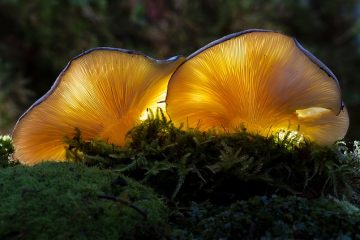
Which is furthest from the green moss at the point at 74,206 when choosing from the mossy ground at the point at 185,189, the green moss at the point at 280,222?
the green moss at the point at 280,222

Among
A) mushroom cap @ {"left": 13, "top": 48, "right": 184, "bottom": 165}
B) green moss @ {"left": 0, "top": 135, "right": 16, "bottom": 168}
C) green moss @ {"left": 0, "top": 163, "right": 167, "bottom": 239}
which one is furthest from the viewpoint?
green moss @ {"left": 0, "top": 135, "right": 16, "bottom": 168}

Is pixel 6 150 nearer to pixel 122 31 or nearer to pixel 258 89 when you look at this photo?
pixel 258 89

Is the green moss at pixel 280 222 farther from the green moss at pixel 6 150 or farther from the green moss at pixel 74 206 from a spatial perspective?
the green moss at pixel 6 150

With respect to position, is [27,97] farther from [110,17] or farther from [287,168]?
[287,168]

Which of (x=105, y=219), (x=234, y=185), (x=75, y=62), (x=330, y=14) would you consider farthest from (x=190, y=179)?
(x=330, y=14)

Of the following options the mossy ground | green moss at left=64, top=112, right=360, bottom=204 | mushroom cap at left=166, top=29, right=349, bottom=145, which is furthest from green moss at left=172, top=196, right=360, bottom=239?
mushroom cap at left=166, top=29, right=349, bottom=145

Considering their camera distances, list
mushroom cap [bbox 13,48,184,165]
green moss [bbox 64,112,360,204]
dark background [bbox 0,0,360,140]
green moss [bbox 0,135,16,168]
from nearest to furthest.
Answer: green moss [bbox 64,112,360,204] → mushroom cap [bbox 13,48,184,165] → green moss [bbox 0,135,16,168] → dark background [bbox 0,0,360,140]

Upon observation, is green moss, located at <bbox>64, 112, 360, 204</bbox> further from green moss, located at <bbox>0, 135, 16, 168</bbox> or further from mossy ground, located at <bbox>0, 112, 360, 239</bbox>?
green moss, located at <bbox>0, 135, 16, 168</bbox>
